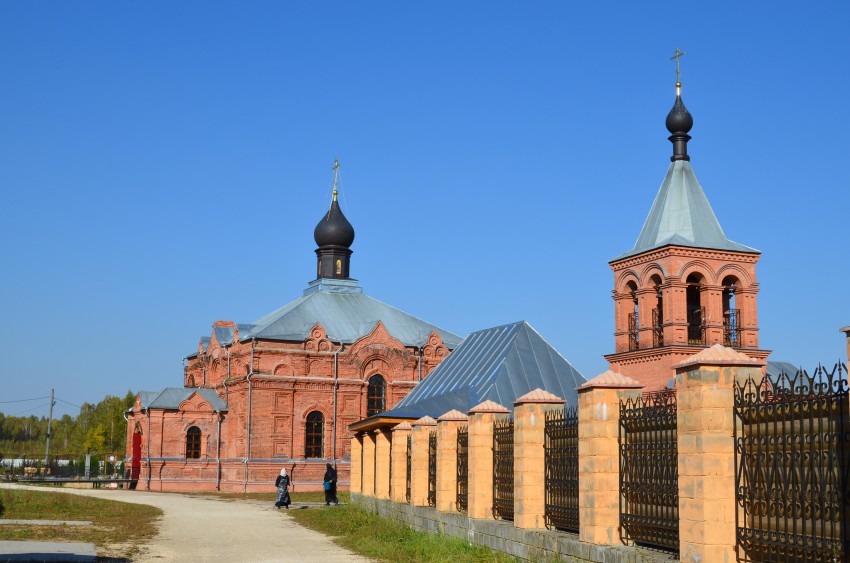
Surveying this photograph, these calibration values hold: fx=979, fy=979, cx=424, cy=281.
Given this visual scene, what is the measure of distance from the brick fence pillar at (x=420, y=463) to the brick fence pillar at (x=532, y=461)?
4.70m

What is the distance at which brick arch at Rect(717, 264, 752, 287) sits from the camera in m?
25.8

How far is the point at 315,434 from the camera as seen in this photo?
36.8 metres

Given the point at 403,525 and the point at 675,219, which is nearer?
the point at 403,525

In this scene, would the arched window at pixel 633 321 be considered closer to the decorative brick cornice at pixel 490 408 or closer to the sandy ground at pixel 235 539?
the sandy ground at pixel 235 539

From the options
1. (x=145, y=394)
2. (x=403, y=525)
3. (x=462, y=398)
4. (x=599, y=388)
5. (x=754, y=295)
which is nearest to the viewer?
(x=599, y=388)

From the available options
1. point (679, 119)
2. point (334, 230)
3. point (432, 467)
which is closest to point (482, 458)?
point (432, 467)

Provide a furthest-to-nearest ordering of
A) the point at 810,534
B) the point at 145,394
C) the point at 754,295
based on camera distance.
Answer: the point at 145,394 → the point at 754,295 → the point at 810,534

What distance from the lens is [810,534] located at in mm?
6562

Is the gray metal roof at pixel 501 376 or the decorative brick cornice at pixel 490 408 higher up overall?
the gray metal roof at pixel 501 376

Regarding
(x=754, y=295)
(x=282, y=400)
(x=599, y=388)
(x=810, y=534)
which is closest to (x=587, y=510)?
(x=599, y=388)

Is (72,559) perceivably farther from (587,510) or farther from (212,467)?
(212,467)

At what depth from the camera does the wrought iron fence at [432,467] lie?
1562 cm

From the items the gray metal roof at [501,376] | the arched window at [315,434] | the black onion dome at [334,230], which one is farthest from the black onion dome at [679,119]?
the black onion dome at [334,230]

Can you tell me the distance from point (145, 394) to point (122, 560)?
92.5 feet
